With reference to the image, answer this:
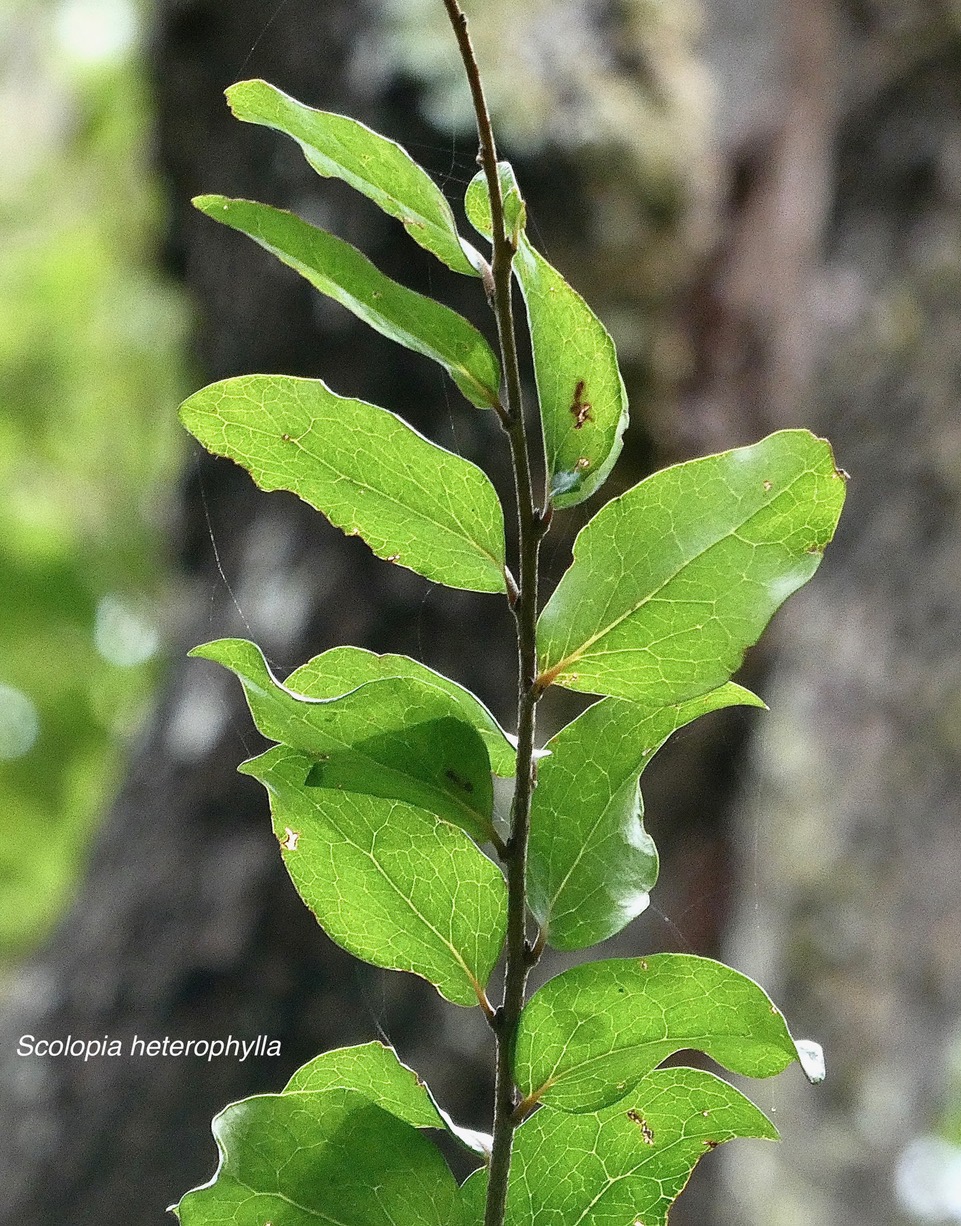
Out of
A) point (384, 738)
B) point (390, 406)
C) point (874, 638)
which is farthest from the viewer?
point (874, 638)

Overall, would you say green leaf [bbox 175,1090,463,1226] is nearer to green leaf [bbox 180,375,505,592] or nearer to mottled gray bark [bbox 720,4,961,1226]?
green leaf [bbox 180,375,505,592]

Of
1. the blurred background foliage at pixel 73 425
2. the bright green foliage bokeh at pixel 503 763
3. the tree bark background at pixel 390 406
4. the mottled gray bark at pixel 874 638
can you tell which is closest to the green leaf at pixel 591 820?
the bright green foliage bokeh at pixel 503 763

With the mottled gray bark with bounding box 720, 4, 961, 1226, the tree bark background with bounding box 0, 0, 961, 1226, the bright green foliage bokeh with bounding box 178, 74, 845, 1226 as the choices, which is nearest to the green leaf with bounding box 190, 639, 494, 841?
the bright green foliage bokeh with bounding box 178, 74, 845, 1226

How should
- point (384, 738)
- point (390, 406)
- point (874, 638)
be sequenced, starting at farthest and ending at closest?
point (874, 638) < point (390, 406) < point (384, 738)

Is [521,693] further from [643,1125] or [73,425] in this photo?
[73,425]

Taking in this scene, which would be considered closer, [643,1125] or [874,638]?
[643,1125]

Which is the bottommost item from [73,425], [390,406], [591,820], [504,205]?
[73,425]

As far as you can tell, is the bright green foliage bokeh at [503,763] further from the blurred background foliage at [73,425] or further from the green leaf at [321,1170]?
the blurred background foliage at [73,425]

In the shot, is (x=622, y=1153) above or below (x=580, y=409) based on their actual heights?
below

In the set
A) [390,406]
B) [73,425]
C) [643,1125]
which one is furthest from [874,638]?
[643,1125]
